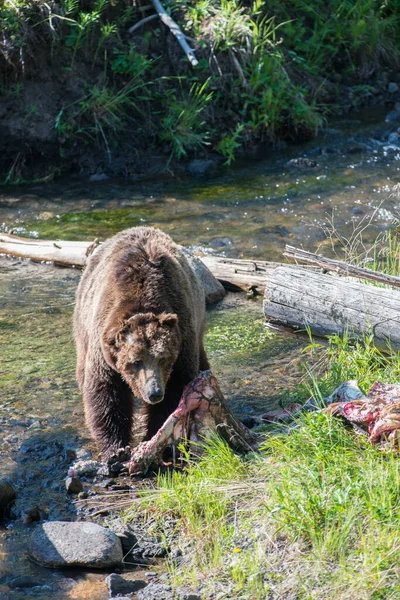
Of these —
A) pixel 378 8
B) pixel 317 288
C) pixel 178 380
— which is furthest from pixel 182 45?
pixel 178 380

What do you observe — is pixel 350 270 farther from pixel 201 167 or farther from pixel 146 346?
pixel 201 167

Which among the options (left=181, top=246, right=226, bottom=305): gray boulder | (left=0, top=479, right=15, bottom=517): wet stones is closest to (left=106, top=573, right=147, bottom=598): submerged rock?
(left=0, top=479, right=15, bottom=517): wet stones

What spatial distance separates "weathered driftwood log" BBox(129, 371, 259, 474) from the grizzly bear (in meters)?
0.16

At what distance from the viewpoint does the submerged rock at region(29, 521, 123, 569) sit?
13.1ft

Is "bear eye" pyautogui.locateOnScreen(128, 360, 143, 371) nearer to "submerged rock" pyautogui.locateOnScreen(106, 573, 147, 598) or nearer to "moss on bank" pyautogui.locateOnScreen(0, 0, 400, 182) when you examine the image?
"submerged rock" pyautogui.locateOnScreen(106, 573, 147, 598)

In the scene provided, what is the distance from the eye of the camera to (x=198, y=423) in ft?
15.7

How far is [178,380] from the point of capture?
504 cm

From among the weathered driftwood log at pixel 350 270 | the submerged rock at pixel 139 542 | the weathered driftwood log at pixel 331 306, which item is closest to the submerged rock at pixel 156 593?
the submerged rock at pixel 139 542

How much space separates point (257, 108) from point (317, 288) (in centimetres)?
681

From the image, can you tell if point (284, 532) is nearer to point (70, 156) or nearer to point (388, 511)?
point (388, 511)

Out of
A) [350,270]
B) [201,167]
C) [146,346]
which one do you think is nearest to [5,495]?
[146,346]

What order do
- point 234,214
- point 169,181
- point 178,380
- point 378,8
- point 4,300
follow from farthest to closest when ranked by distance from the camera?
point 378,8, point 169,181, point 234,214, point 4,300, point 178,380

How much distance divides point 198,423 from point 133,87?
8.05 m

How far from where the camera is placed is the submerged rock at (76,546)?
3.99 metres
